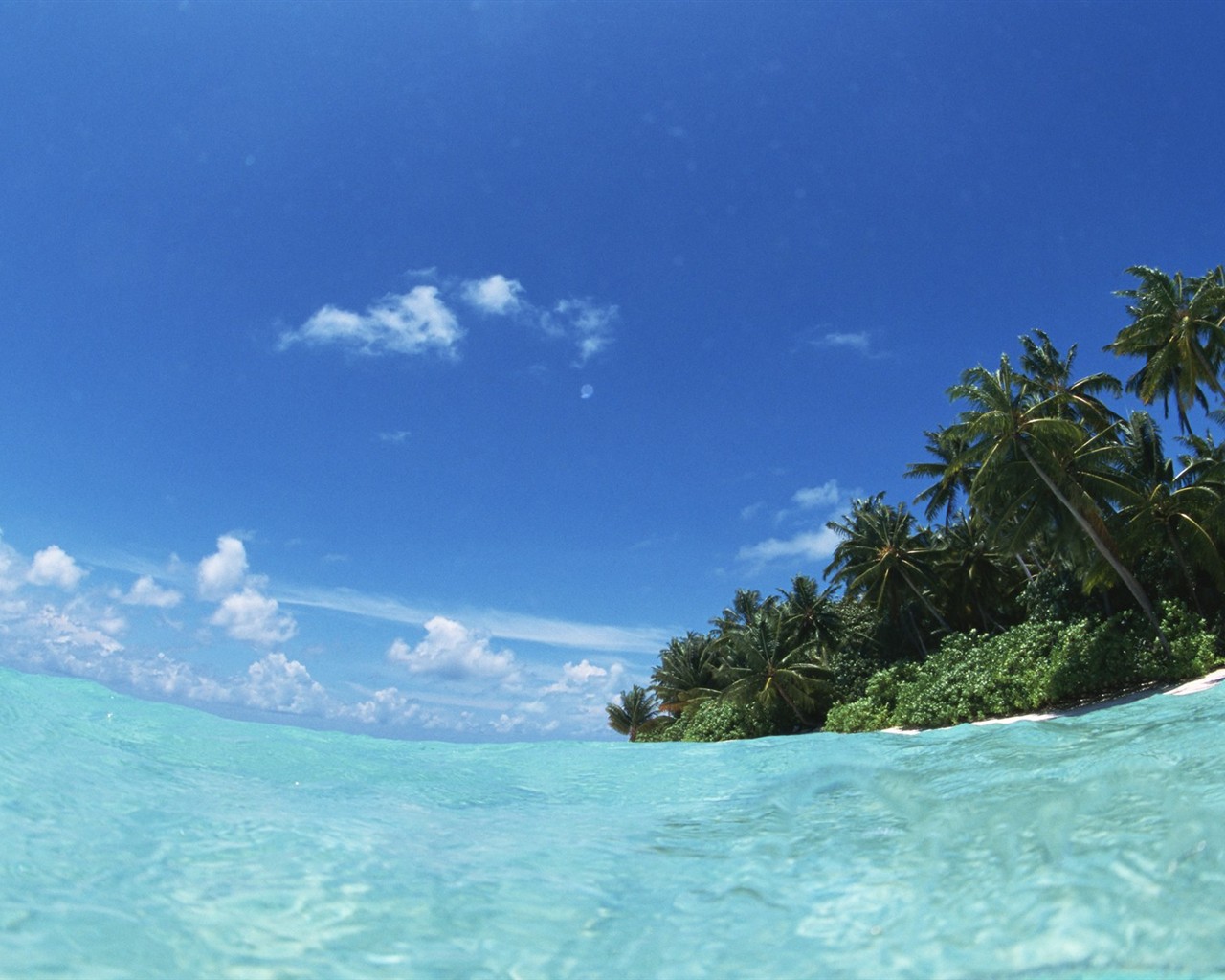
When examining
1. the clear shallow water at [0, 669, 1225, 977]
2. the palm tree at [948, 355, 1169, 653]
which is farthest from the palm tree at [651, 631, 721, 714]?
the clear shallow water at [0, 669, 1225, 977]

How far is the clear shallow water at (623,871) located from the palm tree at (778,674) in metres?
22.3

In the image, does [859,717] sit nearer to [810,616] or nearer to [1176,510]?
[810,616]

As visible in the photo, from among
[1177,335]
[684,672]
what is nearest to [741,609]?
[684,672]

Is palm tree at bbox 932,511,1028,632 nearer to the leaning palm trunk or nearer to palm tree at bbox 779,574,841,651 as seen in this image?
palm tree at bbox 779,574,841,651

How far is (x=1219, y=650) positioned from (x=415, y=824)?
2507 centimetres

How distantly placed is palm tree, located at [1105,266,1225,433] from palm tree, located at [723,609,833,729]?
1790 centimetres

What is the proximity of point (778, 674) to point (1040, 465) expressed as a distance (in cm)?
1547

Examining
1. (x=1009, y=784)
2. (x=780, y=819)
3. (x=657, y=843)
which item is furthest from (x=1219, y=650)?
(x=657, y=843)

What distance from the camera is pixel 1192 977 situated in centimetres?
412

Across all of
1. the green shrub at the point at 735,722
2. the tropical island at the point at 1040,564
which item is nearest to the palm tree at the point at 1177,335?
the tropical island at the point at 1040,564

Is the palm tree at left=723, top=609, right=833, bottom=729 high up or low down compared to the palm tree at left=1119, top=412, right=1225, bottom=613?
down

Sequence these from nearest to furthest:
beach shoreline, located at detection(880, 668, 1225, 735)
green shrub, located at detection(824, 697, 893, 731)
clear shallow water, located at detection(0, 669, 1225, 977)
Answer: clear shallow water, located at detection(0, 669, 1225, 977), beach shoreline, located at detection(880, 668, 1225, 735), green shrub, located at detection(824, 697, 893, 731)

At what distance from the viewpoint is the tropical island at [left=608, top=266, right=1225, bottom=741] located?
22641mm

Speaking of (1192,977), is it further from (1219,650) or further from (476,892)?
(1219,650)
